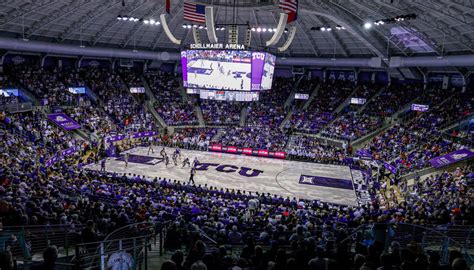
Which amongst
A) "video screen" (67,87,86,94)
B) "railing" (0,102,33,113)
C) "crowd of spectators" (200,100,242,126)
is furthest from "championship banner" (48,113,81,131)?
"crowd of spectators" (200,100,242,126)

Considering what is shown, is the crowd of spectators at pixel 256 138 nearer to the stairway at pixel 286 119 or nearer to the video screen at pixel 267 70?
the stairway at pixel 286 119

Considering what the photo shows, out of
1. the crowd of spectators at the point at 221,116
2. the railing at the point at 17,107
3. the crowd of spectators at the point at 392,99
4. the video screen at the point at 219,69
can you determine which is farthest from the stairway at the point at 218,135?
the railing at the point at 17,107

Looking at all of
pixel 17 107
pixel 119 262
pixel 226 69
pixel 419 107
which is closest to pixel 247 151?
pixel 226 69

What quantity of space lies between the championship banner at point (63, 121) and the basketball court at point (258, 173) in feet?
18.8

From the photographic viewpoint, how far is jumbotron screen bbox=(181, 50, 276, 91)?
1182 inches

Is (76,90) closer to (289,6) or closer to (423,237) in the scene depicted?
(289,6)

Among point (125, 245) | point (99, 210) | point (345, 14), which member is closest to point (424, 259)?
point (125, 245)

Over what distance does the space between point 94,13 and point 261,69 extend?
1662 cm

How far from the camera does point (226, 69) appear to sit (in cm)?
3062

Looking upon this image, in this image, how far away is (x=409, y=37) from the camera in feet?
105

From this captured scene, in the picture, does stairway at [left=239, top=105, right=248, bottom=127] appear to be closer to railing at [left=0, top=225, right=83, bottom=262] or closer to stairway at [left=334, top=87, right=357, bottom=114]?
stairway at [left=334, top=87, right=357, bottom=114]

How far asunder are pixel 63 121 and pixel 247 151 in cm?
1938

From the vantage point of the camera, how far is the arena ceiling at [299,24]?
26.4 meters

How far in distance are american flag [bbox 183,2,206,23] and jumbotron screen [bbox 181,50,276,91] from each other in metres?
5.08
